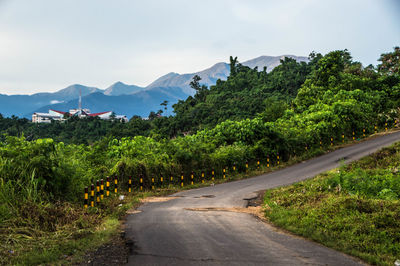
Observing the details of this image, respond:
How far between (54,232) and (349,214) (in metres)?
7.15

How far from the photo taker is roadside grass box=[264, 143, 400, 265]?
7.26 metres

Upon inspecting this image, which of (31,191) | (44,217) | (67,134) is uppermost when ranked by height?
(67,134)

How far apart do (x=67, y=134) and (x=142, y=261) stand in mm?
72534

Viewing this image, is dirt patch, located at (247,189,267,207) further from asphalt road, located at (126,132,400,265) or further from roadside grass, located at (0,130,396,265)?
roadside grass, located at (0,130,396,265)

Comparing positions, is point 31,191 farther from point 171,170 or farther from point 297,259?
point 171,170

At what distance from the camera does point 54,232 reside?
301 inches

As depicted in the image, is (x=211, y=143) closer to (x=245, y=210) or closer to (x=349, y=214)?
(x=245, y=210)

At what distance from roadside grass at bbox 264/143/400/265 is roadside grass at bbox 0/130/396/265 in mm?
4788

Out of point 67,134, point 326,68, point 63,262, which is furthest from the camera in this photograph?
point 67,134

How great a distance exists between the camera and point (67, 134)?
73.4m

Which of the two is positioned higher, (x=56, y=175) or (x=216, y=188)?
(x=56, y=175)

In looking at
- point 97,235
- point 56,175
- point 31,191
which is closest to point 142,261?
point 97,235

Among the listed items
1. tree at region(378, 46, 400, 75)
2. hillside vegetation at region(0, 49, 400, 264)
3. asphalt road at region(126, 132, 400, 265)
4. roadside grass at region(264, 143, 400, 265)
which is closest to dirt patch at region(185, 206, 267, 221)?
roadside grass at region(264, 143, 400, 265)

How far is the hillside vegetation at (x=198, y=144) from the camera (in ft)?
28.9
